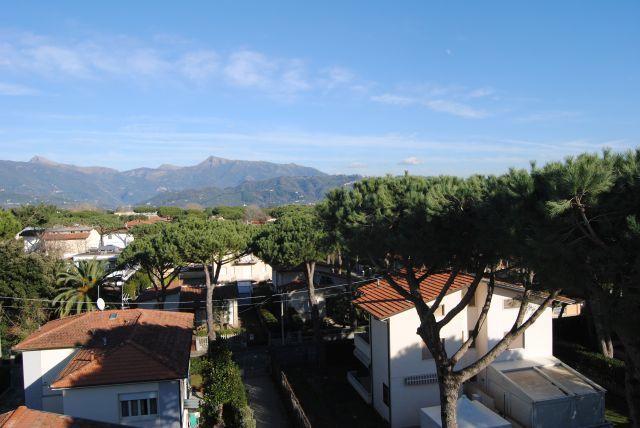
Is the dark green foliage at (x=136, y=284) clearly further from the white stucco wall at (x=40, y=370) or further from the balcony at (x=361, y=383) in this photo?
the balcony at (x=361, y=383)

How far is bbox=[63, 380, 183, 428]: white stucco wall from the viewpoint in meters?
12.8

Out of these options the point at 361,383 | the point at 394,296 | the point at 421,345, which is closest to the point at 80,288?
the point at 361,383

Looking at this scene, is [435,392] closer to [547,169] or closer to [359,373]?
[359,373]

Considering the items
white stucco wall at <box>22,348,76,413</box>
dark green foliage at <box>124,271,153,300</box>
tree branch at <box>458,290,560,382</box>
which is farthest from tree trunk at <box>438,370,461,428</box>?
dark green foliage at <box>124,271,153,300</box>

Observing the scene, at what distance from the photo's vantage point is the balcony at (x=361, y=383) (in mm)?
17375

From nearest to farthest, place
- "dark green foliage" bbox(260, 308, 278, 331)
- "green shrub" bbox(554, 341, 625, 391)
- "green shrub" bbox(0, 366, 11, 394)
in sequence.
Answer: "green shrub" bbox(554, 341, 625, 391), "green shrub" bbox(0, 366, 11, 394), "dark green foliage" bbox(260, 308, 278, 331)

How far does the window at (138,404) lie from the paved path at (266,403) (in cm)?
419

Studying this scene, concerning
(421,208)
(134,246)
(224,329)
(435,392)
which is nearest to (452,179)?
(421,208)

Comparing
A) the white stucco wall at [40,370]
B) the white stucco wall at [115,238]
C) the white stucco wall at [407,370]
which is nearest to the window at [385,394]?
the white stucco wall at [407,370]

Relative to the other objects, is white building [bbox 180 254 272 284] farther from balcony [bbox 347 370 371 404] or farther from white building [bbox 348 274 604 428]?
white building [bbox 348 274 604 428]

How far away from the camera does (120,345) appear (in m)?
14.1

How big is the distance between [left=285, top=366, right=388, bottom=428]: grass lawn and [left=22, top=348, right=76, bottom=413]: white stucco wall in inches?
332

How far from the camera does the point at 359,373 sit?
19.8 m

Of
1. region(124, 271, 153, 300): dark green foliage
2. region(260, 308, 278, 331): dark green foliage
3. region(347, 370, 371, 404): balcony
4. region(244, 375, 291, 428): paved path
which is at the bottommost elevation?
region(244, 375, 291, 428): paved path
